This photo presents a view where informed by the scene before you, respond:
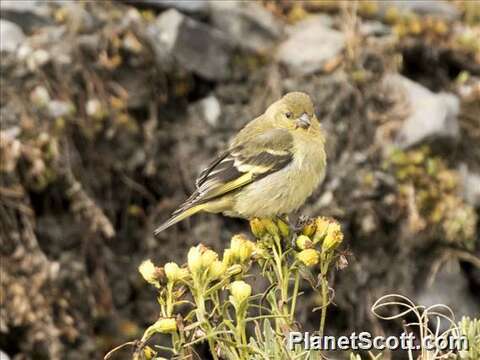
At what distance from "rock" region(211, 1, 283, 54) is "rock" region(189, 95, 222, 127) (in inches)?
21.9

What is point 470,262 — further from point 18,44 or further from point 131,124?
point 18,44

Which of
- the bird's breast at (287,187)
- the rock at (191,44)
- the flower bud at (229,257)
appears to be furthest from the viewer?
the rock at (191,44)

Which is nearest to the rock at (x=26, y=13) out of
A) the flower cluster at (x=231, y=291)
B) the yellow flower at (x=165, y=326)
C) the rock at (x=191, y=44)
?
the rock at (x=191, y=44)

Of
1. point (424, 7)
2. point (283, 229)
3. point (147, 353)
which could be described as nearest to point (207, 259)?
point (147, 353)

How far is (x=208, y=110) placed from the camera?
673 centimetres

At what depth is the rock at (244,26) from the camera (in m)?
7.04

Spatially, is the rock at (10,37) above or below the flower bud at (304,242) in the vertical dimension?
above

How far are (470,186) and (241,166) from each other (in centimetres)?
344

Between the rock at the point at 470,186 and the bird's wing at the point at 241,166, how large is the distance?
3189 mm

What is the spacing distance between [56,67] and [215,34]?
53.5 inches

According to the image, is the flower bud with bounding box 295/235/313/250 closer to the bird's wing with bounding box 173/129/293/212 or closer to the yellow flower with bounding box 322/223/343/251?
the yellow flower with bounding box 322/223/343/251

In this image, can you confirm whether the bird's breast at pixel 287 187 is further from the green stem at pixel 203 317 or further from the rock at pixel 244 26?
the rock at pixel 244 26

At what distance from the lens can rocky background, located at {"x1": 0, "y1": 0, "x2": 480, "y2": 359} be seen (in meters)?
5.93

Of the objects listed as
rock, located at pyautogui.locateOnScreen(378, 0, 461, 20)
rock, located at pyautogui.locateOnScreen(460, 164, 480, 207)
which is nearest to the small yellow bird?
rock, located at pyautogui.locateOnScreen(460, 164, 480, 207)
